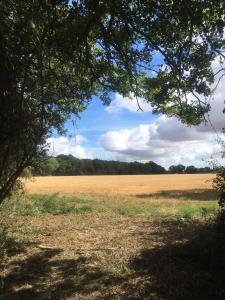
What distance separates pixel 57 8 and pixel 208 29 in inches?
108

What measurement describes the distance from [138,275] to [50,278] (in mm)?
1665

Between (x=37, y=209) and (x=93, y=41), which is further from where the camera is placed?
(x=37, y=209)

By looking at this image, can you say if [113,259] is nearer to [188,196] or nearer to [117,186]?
[188,196]

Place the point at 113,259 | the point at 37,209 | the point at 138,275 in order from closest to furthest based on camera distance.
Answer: the point at 138,275 → the point at 113,259 → the point at 37,209

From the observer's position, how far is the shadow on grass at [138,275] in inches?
301

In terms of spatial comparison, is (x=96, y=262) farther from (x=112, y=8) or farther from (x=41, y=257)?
(x=112, y=8)

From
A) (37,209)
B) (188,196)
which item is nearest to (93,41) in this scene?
(37,209)

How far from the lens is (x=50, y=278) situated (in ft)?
28.0

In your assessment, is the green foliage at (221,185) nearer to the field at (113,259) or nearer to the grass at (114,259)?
the grass at (114,259)

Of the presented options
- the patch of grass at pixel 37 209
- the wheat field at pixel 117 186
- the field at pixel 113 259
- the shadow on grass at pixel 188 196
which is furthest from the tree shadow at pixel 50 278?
the shadow on grass at pixel 188 196

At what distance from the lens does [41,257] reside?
32.8ft

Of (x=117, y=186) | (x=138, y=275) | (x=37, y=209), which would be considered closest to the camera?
(x=138, y=275)

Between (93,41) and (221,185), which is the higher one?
(93,41)

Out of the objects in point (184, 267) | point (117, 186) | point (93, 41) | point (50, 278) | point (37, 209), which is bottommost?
point (50, 278)
